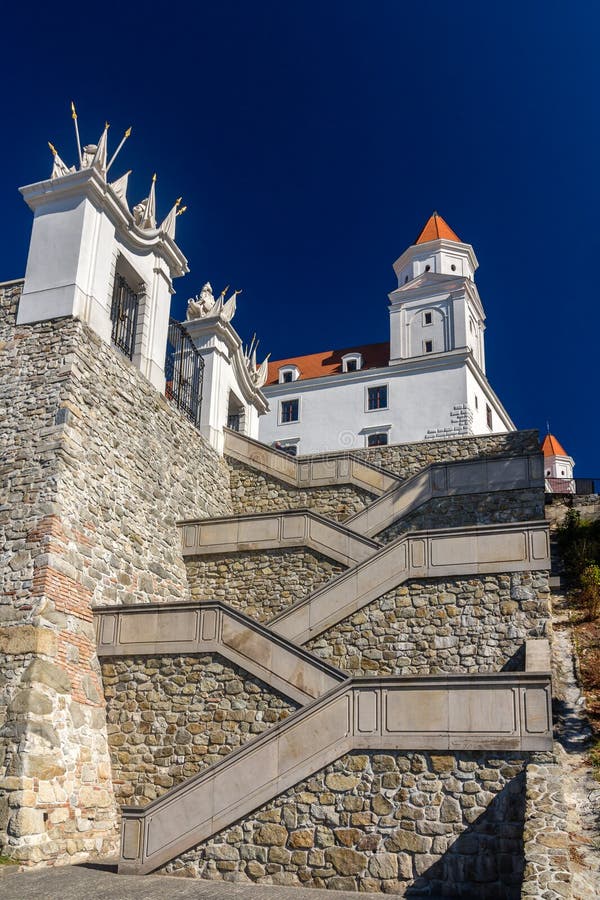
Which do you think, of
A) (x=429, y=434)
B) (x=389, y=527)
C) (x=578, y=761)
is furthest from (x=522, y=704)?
(x=429, y=434)

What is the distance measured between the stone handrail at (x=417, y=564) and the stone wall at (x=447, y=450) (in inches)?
315

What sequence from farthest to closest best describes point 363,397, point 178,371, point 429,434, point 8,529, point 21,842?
point 363,397
point 429,434
point 178,371
point 8,529
point 21,842

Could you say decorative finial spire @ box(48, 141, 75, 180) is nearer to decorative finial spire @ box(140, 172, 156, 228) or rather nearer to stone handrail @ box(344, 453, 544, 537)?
decorative finial spire @ box(140, 172, 156, 228)

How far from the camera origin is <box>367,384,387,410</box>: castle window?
44.2 meters

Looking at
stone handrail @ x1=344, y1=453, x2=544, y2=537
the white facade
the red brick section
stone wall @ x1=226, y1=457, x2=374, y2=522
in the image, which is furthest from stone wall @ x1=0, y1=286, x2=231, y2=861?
stone handrail @ x1=344, y1=453, x2=544, y2=537

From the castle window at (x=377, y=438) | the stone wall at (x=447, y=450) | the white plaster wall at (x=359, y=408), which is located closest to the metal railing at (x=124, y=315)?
the stone wall at (x=447, y=450)

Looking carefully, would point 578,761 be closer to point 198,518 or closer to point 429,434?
point 198,518

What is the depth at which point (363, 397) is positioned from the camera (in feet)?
147

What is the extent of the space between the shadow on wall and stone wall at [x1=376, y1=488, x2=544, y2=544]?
8386mm

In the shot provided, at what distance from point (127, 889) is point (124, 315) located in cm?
1163

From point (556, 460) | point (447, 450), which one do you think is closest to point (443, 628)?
point (447, 450)

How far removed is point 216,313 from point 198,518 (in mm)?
7190

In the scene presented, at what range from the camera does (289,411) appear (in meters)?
47.1

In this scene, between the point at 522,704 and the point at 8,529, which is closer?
the point at 522,704
